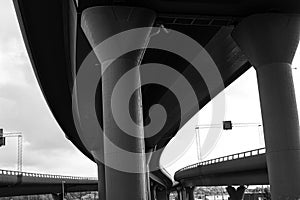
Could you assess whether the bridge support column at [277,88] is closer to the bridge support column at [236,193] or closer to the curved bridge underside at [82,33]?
the curved bridge underside at [82,33]

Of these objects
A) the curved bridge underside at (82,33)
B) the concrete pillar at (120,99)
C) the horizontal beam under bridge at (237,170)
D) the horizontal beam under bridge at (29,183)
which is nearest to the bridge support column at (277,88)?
the curved bridge underside at (82,33)

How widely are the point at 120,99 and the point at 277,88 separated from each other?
6528 mm

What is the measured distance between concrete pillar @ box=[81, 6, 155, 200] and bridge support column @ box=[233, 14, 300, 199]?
4.60 m

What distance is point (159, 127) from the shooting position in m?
46.7

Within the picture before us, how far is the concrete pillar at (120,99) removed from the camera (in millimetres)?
15516

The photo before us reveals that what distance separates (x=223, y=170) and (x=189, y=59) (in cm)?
2559

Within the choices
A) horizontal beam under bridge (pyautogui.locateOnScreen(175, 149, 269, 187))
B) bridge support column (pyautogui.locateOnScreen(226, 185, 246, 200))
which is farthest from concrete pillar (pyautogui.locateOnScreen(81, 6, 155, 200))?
bridge support column (pyautogui.locateOnScreen(226, 185, 246, 200))

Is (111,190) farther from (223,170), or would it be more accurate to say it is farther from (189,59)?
(223,170)

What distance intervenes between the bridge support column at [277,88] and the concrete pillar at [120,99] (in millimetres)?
4604

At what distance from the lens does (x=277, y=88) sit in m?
17.5

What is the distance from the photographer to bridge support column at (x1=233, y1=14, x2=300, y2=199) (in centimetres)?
1662

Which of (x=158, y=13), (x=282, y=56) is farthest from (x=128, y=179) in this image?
(x=282, y=56)

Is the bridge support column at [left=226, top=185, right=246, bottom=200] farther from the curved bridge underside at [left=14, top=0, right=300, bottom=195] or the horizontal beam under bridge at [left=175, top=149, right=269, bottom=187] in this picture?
the curved bridge underside at [left=14, top=0, right=300, bottom=195]

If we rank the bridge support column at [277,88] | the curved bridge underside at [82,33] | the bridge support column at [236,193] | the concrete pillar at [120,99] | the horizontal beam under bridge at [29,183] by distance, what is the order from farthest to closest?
the bridge support column at [236,193]
the horizontal beam under bridge at [29,183]
the bridge support column at [277,88]
the concrete pillar at [120,99]
the curved bridge underside at [82,33]
